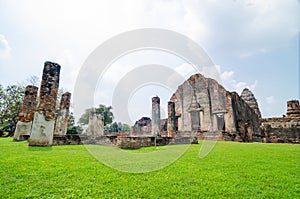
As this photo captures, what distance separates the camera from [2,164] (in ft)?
12.8

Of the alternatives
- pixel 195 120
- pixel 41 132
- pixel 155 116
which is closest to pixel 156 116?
pixel 155 116

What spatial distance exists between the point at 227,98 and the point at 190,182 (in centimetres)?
1709

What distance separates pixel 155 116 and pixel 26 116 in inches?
379

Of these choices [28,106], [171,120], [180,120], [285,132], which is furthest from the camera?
[180,120]

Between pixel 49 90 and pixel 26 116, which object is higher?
pixel 49 90

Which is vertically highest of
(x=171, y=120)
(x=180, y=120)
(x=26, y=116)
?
(x=180, y=120)

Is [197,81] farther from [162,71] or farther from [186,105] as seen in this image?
[162,71]

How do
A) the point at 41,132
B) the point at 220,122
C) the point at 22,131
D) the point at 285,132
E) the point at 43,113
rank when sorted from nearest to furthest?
the point at 41,132 < the point at 43,113 < the point at 22,131 < the point at 285,132 < the point at 220,122

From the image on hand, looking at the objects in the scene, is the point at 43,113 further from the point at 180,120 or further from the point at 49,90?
the point at 180,120

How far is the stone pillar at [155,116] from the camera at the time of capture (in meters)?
15.0

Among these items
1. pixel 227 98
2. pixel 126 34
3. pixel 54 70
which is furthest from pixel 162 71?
pixel 227 98

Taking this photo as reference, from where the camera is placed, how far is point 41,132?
7.69 m

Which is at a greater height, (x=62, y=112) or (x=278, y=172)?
(x=62, y=112)

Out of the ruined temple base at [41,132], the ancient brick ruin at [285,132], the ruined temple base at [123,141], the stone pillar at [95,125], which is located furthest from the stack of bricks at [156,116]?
the ancient brick ruin at [285,132]
